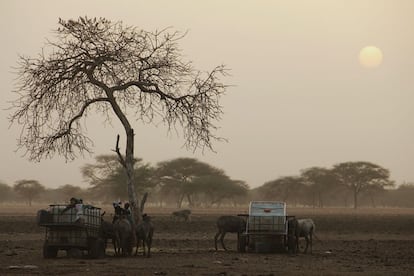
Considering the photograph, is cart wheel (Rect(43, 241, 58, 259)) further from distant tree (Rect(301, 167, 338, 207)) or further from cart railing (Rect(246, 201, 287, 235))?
distant tree (Rect(301, 167, 338, 207))

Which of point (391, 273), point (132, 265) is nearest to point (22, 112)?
point (132, 265)

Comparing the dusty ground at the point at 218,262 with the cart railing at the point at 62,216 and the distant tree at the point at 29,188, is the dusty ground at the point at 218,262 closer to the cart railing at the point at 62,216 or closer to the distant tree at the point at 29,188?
the cart railing at the point at 62,216

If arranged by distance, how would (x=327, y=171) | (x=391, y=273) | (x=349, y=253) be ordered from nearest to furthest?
(x=391, y=273) → (x=349, y=253) → (x=327, y=171)

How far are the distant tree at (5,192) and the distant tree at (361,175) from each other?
278 ft

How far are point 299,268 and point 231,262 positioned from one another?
103 inches

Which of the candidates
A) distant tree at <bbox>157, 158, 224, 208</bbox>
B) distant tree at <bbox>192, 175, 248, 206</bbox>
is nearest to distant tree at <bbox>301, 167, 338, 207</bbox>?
distant tree at <bbox>192, 175, 248, 206</bbox>

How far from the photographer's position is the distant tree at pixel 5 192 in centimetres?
17838

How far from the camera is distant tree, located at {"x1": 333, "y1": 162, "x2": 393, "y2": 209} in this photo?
132875mm

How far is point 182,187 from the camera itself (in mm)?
121438

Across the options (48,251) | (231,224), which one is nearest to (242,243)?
(231,224)

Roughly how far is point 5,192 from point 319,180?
8103 centimetres

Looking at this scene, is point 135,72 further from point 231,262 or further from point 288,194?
point 288,194

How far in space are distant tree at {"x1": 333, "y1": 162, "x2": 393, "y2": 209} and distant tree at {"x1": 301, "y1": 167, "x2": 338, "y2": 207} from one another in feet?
5.99

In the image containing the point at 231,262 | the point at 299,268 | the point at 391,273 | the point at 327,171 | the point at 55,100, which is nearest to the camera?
the point at 391,273
